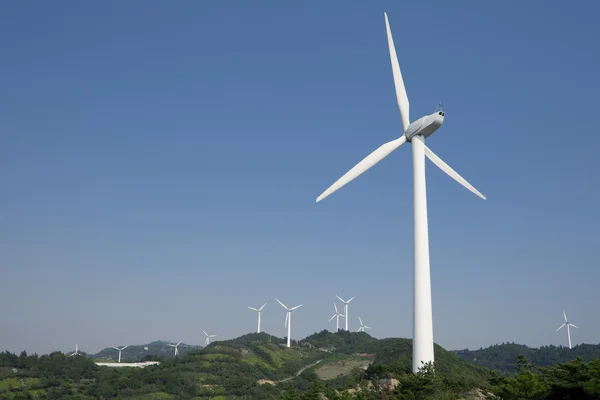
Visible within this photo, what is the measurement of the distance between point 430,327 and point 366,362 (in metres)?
112

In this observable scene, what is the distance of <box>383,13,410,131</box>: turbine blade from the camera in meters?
57.4

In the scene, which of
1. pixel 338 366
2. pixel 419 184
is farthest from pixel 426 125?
pixel 338 366

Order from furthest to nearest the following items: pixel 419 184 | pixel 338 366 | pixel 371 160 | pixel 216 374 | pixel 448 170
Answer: pixel 338 366
pixel 216 374
pixel 448 170
pixel 371 160
pixel 419 184

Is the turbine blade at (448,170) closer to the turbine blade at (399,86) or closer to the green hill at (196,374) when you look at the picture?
the turbine blade at (399,86)

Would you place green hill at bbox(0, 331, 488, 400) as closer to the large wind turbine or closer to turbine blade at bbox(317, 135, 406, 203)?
the large wind turbine

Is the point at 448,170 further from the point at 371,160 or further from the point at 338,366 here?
the point at 338,366

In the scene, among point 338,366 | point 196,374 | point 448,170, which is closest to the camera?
point 448,170

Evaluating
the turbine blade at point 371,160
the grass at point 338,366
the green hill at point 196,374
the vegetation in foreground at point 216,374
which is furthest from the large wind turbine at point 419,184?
the grass at point 338,366

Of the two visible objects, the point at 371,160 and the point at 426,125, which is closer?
the point at 426,125

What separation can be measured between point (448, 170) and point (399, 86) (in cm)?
1041

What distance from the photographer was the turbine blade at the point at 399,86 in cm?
5744

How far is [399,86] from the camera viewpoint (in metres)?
59.5

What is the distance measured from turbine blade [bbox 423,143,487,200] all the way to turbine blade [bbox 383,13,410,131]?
373cm

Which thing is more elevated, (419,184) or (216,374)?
(419,184)
